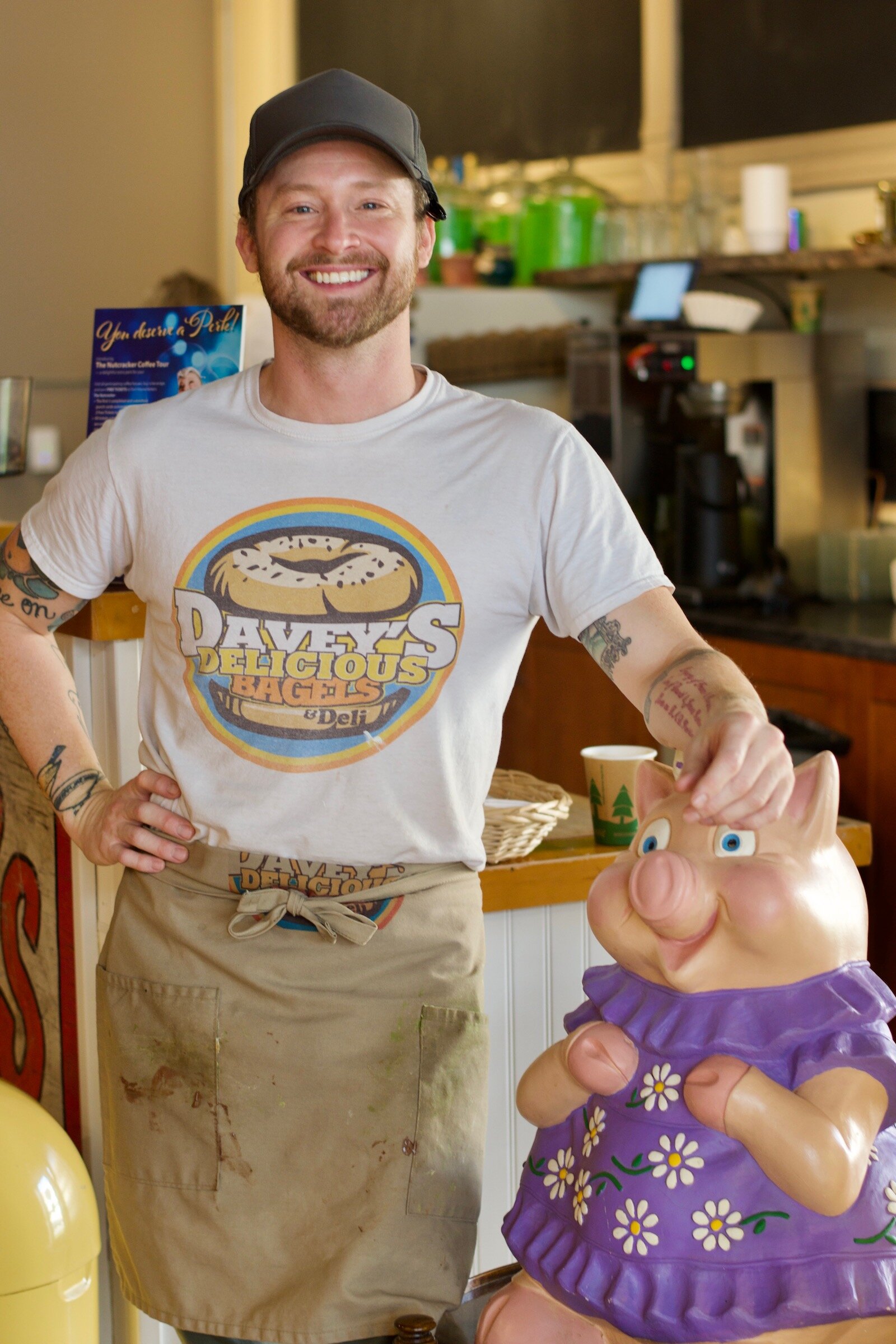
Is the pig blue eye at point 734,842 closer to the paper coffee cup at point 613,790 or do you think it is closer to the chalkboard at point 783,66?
the paper coffee cup at point 613,790

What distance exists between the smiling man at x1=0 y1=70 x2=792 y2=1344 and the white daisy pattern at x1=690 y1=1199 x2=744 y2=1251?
1.30ft

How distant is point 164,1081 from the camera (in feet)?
4.87

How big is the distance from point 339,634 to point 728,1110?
55 cm

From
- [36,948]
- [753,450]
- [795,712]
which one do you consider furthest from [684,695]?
[753,450]

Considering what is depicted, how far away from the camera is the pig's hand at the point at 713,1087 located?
109 cm

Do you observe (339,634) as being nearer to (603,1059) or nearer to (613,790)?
(603,1059)

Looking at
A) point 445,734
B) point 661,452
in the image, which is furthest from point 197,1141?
point 661,452

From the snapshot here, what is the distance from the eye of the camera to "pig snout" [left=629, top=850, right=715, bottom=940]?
113 centimetres

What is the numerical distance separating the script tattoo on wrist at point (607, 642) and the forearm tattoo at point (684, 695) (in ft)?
0.20

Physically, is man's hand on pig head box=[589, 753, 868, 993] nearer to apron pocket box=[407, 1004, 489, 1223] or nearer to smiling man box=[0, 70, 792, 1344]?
smiling man box=[0, 70, 792, 1344]

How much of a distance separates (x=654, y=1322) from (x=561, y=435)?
77cm

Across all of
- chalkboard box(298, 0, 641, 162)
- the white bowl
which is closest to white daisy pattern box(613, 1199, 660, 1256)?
the white bowl

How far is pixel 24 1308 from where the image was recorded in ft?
4.14

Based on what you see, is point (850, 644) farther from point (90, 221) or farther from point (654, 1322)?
point (90, 221)
